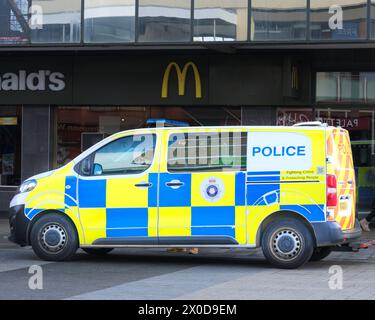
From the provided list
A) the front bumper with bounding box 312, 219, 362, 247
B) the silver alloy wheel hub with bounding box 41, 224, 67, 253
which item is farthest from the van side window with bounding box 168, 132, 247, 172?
the silver alloy wheel hub with bounding box 41, 224, 67, 253

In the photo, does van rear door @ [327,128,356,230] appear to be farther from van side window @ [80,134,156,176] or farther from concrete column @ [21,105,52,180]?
concrete column @ [21,105,52,180]

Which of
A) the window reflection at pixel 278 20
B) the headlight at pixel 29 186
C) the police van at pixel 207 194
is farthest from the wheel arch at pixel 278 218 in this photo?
the window reflection at pixel 278 20

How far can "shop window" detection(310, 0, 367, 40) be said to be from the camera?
14.2m

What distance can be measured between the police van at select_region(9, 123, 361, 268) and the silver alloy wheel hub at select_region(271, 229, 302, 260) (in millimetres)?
13

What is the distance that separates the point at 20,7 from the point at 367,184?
8753 mm

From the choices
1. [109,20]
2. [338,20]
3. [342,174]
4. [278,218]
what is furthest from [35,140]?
[342,174]

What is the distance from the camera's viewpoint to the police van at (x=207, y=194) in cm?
957

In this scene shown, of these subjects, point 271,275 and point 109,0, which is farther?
point 109,0

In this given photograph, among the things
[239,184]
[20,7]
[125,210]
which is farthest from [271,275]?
[20,7]

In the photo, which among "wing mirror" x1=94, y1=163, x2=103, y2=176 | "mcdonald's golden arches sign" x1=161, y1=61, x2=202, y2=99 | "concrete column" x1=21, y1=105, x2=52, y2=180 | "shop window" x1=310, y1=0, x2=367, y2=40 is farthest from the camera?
"concrete column" x1=21, y1=105, x2=52, y2=180

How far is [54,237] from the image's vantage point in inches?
404

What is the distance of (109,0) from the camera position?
15.5 metres

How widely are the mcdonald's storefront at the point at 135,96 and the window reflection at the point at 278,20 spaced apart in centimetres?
186
